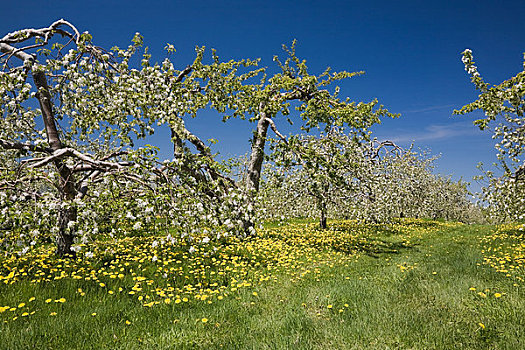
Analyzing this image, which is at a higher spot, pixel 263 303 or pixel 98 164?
pixel 98 164

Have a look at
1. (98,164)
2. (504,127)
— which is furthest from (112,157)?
(504,127)

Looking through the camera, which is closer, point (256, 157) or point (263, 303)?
point (263, 303)

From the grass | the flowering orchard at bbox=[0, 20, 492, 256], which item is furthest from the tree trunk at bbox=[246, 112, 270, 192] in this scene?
the grass

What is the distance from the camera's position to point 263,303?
593 centimetres

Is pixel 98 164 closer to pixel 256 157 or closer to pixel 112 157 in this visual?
pixel 112 157

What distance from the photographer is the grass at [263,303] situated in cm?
445

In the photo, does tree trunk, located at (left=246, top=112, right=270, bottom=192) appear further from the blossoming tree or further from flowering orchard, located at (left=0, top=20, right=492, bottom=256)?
the blossoming tree

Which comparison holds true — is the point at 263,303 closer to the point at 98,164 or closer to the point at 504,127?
the point at 98,164

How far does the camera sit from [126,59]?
7.24 meters

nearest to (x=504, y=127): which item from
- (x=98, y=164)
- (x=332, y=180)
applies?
(x=332, y=180)

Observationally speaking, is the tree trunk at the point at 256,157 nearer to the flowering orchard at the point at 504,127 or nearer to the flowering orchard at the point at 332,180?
the flowering orchard at the point at 332,180

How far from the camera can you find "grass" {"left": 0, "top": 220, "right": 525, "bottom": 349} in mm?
4445

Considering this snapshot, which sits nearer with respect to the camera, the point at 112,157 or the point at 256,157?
the point at 112,157

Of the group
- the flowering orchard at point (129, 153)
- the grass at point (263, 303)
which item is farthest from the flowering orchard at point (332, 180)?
the grass at point (263, 303)
